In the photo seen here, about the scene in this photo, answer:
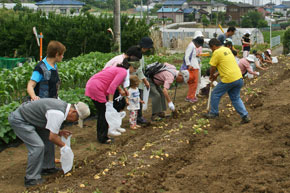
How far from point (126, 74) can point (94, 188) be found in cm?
247

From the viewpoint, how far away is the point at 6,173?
19.0 ft

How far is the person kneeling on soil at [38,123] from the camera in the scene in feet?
16.1

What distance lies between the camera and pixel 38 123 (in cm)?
518

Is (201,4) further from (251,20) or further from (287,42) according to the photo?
(287,42)

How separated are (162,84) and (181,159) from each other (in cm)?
273

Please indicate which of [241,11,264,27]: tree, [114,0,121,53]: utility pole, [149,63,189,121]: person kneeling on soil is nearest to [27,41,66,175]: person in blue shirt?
[149,63,189,121]: person kneeling on soil

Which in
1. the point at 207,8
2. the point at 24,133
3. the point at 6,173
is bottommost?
the point at 6,173

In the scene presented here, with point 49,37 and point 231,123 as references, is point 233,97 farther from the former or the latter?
point 49,37

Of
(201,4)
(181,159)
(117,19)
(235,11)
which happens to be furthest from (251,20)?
(181,159)

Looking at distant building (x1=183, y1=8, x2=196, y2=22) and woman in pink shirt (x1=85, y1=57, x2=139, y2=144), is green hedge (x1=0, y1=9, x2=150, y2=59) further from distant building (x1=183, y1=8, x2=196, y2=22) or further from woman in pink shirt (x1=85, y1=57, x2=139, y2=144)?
distant building (x1=183, y1=8, x2=196, y2=22)

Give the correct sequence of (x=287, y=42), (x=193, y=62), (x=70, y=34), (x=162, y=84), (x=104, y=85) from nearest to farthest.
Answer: (x=104, y=85) → (x=162, y=84) → (x=193, y=62) → (x=70, y=34) → (x=287, y=42)

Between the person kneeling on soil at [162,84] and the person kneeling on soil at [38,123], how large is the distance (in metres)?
3.31

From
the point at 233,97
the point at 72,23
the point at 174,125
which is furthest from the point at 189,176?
the point at 72,23

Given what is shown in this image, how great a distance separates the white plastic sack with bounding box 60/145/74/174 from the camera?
5.24 meters
